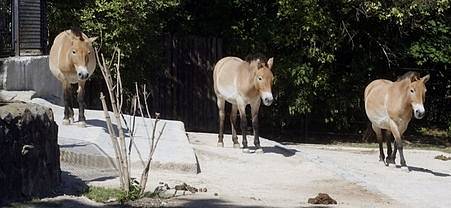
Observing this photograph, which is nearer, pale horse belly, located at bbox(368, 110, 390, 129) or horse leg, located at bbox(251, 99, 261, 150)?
pale horse belly, located at bbox(368, 110, 390, 129)

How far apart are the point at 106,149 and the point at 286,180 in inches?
93.9

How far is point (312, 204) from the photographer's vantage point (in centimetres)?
829

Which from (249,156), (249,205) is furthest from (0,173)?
(249,156)

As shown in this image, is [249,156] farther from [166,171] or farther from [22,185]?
[22,185]

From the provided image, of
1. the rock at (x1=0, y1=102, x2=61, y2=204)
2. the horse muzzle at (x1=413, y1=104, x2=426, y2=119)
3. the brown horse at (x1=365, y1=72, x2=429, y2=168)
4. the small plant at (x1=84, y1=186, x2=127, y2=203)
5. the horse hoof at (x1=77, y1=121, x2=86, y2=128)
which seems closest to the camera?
the rock at (x1=0, y1=102, x2=61, y2=204)

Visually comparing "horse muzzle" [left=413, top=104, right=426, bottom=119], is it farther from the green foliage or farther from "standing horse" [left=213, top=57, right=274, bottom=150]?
the green foliage

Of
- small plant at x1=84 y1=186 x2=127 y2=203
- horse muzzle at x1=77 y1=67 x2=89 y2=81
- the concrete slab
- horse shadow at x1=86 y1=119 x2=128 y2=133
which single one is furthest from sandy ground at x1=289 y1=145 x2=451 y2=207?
horse muzzle at x1=77 y1=67 x2=89 y2=81

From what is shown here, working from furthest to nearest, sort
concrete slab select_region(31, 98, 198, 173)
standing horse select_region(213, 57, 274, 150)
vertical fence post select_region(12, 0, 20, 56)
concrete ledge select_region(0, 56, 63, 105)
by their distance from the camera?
1. vertical fence post select_region(12, 0, 20, 56)
2. concrete ledge select_region(0, 56, 63, 105)
3. standing horse select_region(213, 57, 274, 150)
4. concrete slab select_region(31, 98, 198, 173)

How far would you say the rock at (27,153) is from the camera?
690 centimetres

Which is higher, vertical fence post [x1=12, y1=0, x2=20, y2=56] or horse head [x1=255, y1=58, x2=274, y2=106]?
vertical fence post [x1=12, y1=0, x2=20, y2=56]

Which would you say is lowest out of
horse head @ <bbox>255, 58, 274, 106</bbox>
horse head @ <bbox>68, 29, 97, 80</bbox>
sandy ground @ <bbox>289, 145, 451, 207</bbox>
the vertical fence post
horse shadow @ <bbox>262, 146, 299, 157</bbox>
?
sandy ground @ <bbox>289, 145, 451, 207</bbox>

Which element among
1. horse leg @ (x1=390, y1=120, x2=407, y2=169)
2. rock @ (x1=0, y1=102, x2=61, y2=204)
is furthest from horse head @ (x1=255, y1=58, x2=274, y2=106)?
rock @ (x1=0, y1=102, x2=61, y2=204)

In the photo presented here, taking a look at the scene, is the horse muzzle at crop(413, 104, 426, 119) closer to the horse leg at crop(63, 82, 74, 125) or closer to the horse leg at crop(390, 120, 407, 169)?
the horse leg at crop(390, 120, 407, 169)

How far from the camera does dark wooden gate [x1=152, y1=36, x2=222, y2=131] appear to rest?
19141 millimetres
